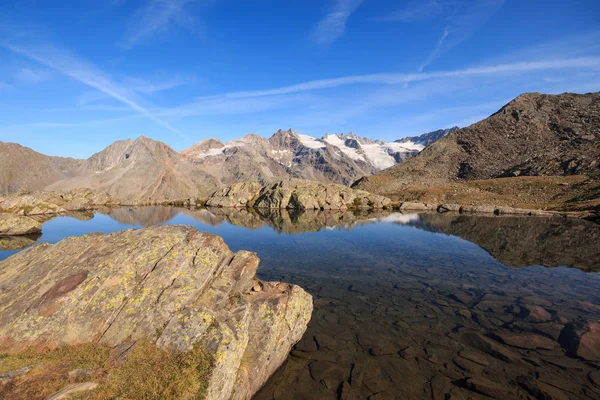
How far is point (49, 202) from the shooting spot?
121 meters

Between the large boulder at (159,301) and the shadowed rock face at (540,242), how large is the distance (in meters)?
35.3

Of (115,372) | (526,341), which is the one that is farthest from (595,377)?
(115,372)

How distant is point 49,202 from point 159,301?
485 feet

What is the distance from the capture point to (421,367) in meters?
14.9

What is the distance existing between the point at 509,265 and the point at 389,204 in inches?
3694

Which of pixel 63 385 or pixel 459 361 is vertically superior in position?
pixel 63 385

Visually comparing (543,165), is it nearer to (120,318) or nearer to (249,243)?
(249,243)

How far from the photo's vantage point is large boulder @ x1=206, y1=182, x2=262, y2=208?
14050 centimetres

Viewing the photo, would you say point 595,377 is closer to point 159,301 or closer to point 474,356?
point 474,356

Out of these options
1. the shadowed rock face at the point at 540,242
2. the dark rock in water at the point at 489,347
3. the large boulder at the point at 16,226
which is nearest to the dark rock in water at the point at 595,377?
the dark rock in water at the point at 489,347

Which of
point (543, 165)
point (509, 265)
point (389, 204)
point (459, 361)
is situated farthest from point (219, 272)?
point (543, 165)

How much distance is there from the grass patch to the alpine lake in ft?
13.1

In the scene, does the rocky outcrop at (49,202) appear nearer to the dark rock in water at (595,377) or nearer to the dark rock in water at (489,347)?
the dark rock in water at (489,347)

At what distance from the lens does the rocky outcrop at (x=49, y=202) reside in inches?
4254
